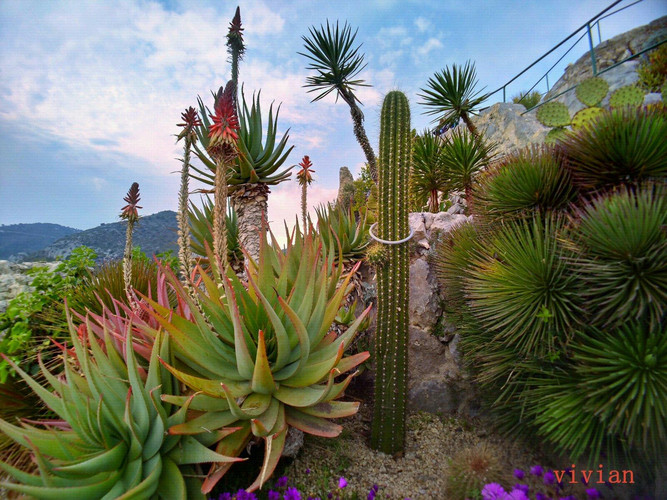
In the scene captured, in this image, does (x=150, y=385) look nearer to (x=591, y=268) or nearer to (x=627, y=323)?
(x=591, y=268)

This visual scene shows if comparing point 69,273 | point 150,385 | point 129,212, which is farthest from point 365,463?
point 69,273

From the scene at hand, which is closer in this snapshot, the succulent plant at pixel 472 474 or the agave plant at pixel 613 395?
the agave plant at pixel 613 395

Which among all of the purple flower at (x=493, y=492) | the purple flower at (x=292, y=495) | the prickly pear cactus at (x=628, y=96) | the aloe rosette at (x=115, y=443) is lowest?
the purple flower at (x=292, y=495)

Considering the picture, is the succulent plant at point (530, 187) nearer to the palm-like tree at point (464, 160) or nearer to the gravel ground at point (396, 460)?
the gravel ground at point (396, 460)

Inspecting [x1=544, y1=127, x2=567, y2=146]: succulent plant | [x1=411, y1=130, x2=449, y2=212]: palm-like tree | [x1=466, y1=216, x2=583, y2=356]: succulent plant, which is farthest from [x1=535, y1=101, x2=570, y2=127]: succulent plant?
[x1=411, y1=130, x2=449, y2=212]: palm-like tree

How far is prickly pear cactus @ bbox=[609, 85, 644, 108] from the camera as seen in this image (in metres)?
3.55

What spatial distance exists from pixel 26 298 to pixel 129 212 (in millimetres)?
1814

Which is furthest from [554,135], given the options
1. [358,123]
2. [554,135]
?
[358,123]

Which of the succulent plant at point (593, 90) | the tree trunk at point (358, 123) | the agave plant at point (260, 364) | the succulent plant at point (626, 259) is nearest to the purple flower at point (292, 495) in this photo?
the agave plant at point (260, 364)

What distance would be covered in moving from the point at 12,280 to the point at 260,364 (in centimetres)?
466

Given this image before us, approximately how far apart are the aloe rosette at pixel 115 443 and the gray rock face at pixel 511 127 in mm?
11630

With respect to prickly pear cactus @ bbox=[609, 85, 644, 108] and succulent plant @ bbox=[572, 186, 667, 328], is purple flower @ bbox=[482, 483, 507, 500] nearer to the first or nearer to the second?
succulent plant @ bbox=[572, 186, 667, 328]

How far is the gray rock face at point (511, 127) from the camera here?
11531mm

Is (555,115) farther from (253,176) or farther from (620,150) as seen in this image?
(253,176)
